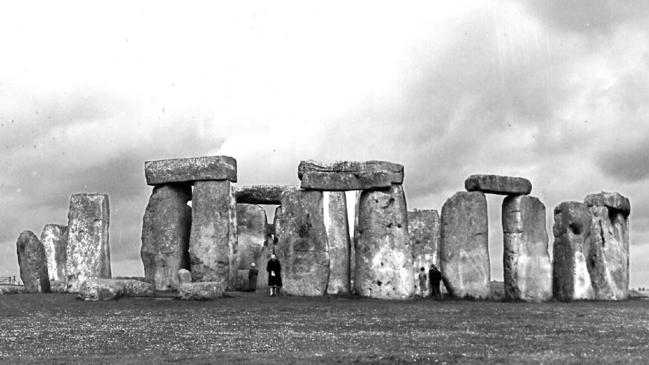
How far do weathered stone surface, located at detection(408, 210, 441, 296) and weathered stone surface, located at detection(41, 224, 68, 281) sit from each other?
13.4 m

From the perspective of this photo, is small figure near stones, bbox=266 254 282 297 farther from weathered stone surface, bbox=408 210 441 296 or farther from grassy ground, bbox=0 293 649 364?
weathered stone surface, bbox=408 210 441 296

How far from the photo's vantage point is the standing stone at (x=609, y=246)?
33.2 metres

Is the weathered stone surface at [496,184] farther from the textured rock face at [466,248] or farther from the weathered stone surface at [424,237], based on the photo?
the weathered stone surface at [424,237]

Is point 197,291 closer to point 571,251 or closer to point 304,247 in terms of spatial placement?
point 304,247

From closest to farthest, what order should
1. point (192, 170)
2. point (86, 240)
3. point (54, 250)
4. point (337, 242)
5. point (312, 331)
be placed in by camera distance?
point (312, 331), point (192, 170), point (86, 240), point (337, 242), point (54, 250)

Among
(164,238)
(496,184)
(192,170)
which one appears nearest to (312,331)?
(496,184)

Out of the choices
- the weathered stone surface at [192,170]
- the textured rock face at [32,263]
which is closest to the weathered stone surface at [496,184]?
the weathered stone surface at [192,170]

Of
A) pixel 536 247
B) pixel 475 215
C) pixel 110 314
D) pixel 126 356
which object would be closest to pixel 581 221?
pixel 536 247

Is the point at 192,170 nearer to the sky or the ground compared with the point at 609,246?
nearer to the sky

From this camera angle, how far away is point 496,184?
104 ft

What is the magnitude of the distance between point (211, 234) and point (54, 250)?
7397 millimetres

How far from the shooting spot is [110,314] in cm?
2409

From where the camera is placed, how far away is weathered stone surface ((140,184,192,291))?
33.1 meters

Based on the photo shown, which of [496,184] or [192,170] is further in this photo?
[192,170]
